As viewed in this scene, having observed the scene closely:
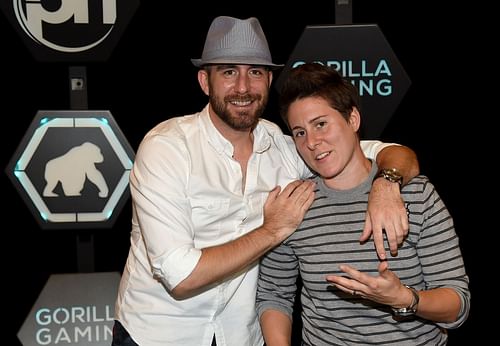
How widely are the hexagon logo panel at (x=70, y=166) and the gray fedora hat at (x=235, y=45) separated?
0.75 m

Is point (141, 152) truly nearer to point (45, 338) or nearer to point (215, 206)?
point (215, 206)

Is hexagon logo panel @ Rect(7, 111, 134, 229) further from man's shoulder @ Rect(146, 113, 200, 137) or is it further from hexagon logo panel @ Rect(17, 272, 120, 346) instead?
man's shoulder @ Rect(146, 113, 200, 137)

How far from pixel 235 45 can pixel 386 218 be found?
665 mm

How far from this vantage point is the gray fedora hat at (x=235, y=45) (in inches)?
83.4

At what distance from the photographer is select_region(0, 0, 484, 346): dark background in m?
3.20

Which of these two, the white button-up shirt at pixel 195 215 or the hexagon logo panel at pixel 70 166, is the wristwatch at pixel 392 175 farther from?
the hexagon logo panel at pixel 70 166

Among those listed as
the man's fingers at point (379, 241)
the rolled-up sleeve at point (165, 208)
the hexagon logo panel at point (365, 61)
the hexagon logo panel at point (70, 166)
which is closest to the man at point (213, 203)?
the rolled-up sleeve at point (165, 208)

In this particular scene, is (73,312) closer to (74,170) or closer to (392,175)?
(74,170)

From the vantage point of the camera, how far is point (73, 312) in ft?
9.80

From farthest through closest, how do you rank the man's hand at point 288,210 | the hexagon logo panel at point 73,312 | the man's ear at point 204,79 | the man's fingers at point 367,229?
the hexagon logo panel at point 73,312 → the man's ear at point 204,79 → the man's hand at point 288,210 → the man's fingers at point 367,229

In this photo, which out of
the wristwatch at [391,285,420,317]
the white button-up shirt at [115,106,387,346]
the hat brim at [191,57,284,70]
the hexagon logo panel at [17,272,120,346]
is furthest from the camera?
the hexagon logo panel at [17,272,120,346]

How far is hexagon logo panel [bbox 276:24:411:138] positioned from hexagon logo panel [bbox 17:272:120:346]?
103 centimetres

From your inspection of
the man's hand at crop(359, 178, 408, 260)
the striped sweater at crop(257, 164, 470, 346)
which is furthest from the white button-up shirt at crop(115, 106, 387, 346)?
the man's hand at crop(359, 178, 408, 260)

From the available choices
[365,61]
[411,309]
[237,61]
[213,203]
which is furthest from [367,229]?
[365,61]
